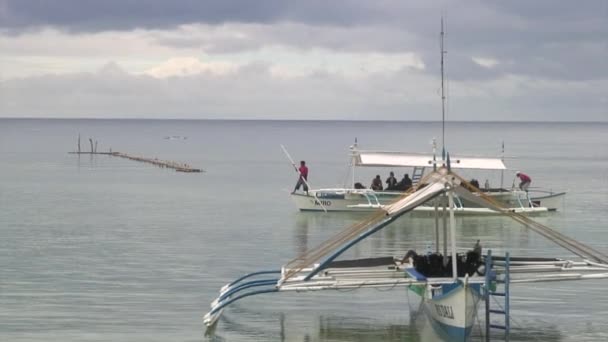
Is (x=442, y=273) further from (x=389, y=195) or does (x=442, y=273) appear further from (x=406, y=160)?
(x=389, y=195)

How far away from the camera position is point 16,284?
91.7 feet

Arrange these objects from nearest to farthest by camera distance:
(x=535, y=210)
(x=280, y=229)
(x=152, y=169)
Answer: (x=280, y=229) < (x=535, y=210) < (x=152, y=169)

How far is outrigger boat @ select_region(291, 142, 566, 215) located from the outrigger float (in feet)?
56.4

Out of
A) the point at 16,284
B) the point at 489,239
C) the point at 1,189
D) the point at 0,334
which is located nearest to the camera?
the point at 0,334

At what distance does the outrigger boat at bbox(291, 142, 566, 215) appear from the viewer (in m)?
41.2

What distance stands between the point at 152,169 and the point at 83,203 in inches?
1165

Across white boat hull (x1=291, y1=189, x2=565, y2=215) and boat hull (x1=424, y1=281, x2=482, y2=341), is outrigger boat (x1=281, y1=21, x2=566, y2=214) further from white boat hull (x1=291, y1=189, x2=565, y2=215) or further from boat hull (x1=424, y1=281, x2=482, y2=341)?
boat hull (x1=424, y1=281, x2=482, y2=341)

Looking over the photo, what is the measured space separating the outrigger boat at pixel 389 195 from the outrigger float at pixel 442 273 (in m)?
17.2

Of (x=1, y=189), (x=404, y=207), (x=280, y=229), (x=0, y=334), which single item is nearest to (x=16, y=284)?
(x=0, y=334)

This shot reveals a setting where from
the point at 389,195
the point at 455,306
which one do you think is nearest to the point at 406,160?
the point at 389,195

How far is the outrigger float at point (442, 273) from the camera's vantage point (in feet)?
69.1

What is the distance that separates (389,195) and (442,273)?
2041cm

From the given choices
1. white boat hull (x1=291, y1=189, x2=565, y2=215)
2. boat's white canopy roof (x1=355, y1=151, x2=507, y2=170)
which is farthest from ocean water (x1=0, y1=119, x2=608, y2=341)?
boat's white canopy roof (x1=355, y1=151, x2=507, y2=170)

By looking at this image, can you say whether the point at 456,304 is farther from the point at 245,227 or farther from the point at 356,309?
the point at 245,227
